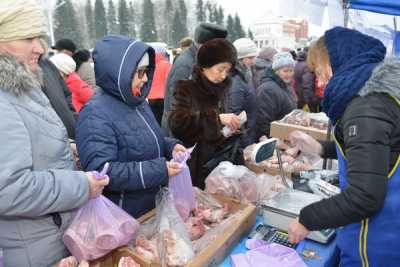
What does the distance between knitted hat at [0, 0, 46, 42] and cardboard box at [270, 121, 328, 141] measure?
2250 millimetres

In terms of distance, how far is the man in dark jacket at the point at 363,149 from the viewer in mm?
1026

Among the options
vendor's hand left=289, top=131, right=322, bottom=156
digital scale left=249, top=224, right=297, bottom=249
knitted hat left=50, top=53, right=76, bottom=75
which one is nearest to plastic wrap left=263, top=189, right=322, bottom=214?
digital scale left=249, top=224, right=297, bottom=249

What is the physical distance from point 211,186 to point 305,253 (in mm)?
621

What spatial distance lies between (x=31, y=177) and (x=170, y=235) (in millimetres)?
598

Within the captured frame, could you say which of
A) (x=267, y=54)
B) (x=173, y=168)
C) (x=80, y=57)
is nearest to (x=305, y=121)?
(x=173, y=168)

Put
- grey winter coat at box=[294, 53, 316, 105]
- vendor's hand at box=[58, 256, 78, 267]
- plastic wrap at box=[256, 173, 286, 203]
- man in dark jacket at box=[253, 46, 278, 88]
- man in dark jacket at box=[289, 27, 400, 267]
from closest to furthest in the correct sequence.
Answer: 1. man in dark jacket at box=[289, 27, 400, 267]
2. vendor's hand at box=[58, 256, 78, 267]
3. plastic wrap at box=[256, 173, 286, 203]
4. man in dark jacket at box=[253, 46, 278, 88]
5. grey winter coat at box=[294, 53, 316, 105]

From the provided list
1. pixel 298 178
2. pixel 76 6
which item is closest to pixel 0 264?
pixel 298 178

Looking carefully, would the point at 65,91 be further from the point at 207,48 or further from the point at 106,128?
the point at 106,128

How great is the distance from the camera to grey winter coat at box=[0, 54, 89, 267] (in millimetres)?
1052

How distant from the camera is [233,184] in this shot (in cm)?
184

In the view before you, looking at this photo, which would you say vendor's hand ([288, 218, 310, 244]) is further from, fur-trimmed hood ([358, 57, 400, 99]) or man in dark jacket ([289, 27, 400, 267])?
fur-trimmed hood ([358, 57, 400, 99])

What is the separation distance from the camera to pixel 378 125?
3.35 ft

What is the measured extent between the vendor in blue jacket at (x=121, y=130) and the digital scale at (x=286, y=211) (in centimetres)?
51

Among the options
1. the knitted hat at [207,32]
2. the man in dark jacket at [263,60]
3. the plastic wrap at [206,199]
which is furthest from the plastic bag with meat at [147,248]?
the man in dark jacket at [263,60]
